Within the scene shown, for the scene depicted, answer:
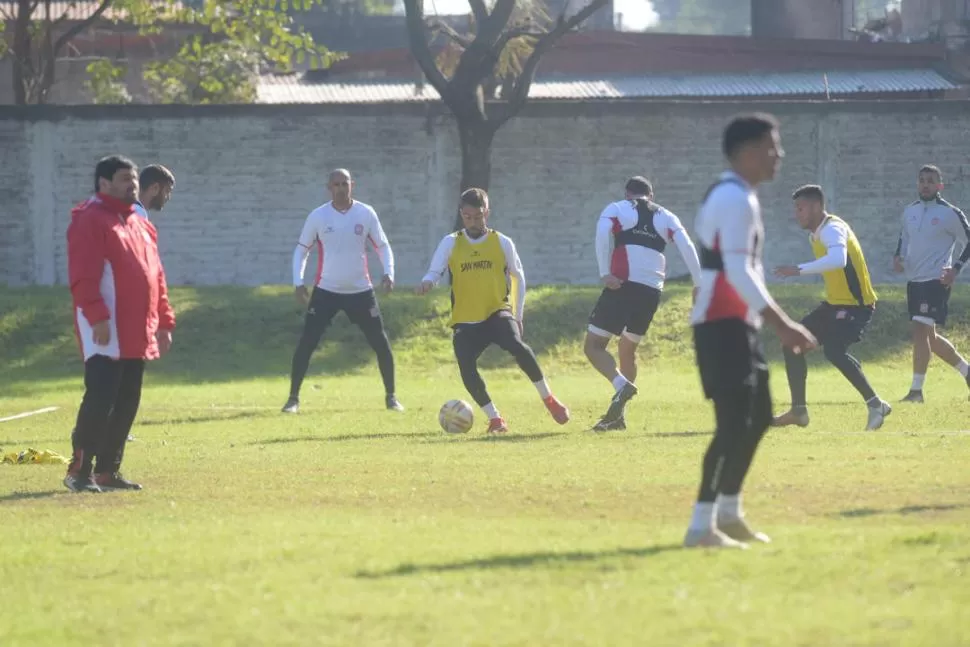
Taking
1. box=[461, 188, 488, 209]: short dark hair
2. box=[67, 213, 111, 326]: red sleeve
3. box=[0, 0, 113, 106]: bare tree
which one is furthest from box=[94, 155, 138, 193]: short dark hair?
box=[0, 0, 113, 106]: bare tree

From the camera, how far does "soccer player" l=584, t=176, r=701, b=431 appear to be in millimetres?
15156

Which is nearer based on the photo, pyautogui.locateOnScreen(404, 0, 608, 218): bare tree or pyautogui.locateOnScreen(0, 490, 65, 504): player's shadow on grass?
pyautogui.locateOnScreen(0, 490, 65, 504): player's shadow on grass

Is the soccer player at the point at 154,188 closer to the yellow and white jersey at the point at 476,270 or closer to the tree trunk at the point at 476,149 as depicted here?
the yellow and white jersey at the point at 476,270

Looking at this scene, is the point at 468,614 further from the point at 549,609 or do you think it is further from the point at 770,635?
the point at 770,635

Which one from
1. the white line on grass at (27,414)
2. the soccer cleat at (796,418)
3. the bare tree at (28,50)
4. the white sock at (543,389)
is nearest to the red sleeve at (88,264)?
the white sock at (543,389)

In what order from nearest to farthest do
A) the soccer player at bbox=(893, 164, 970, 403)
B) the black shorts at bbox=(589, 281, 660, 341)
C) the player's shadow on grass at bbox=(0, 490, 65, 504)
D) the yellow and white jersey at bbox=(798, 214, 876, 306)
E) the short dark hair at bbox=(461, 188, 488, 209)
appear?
the player's shadow on grass at bbox=(0, 490, 65, 504) → the yellow and white jersey at bbox=(798, 214, 876, 306) → the short dark hair at bbox=(461, 188, 488, 209) → the black shorts at bbox=(589, 281, 660, 341) → the soccer player at bbox=(893, 164, 970, 403)

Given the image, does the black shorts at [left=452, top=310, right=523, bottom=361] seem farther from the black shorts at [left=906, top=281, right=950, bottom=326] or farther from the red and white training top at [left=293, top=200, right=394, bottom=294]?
the black shorts at [left=906, top=281, right=950, bottom=326]

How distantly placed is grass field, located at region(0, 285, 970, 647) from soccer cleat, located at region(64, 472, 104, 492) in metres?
0.13

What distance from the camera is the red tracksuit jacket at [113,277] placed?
35.7 feet

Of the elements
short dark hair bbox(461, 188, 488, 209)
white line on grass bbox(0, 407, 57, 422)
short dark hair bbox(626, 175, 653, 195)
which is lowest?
white line on grass bbox(0, 407, 57, 422)

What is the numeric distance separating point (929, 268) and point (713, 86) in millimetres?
25526

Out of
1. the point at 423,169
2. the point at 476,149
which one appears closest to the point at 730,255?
the point at 476,149

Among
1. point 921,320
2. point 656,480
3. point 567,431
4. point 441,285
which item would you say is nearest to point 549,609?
point 656,480

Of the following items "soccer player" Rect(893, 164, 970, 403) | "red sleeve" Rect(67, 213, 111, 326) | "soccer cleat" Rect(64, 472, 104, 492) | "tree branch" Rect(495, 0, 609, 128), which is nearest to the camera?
"red sleeve" Rect(67, 213, 111, 326)
